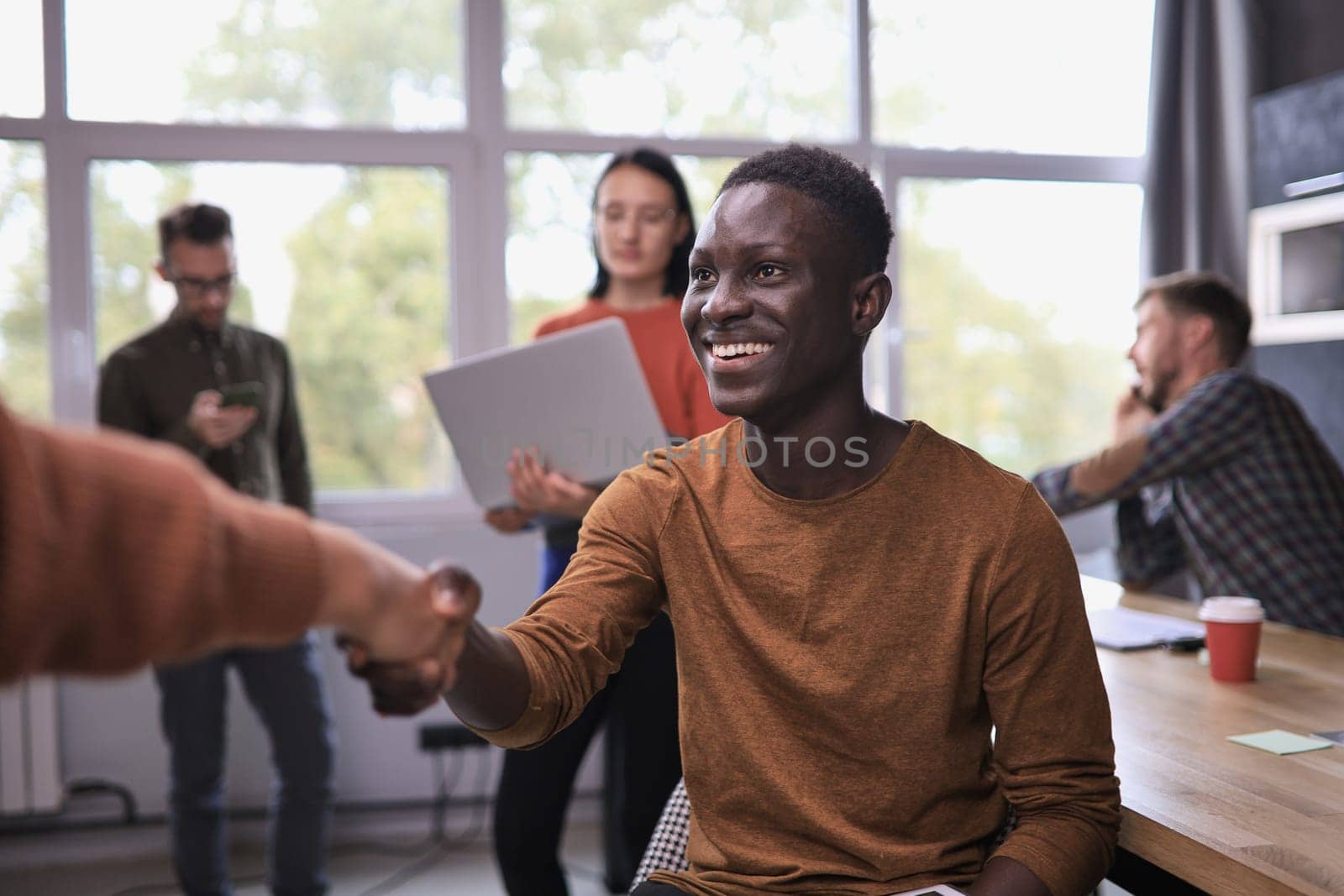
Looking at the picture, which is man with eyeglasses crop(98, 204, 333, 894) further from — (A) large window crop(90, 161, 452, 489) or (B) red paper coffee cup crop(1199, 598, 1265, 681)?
(B) red paper coffee cup crop(1199, 598, 1265, 681)

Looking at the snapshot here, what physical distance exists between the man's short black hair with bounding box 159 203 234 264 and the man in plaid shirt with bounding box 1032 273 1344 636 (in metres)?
2.01

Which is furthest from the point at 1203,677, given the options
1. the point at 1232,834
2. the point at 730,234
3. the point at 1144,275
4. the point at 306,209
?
the point at 306,209

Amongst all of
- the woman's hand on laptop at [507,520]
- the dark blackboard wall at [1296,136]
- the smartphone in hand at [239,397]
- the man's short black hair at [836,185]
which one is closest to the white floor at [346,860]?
the woman's hand on laptop at [507,520]

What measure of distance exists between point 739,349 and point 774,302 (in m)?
0.07

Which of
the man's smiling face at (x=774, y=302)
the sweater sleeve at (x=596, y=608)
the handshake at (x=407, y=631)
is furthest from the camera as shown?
the man's smiling face at (x=774, y=302)

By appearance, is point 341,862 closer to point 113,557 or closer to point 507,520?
point 507,520

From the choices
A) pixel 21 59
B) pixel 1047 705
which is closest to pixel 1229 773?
pixel 1047 705

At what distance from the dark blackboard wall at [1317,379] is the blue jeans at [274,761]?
2835 mm

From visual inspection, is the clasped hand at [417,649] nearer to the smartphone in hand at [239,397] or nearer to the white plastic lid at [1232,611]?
the white plastic lid at [1232,611]

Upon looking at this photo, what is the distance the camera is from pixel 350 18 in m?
3.47

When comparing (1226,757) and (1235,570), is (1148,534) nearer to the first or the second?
(1235,570)

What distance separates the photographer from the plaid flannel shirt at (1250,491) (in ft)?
7.50

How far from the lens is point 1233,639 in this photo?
164 cm

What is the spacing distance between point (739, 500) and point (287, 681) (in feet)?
5.78
